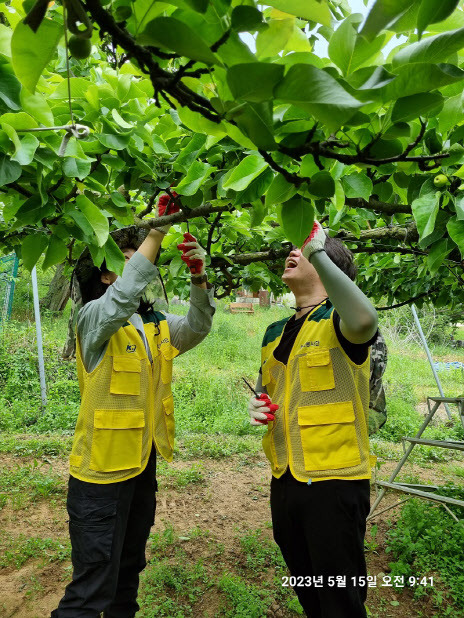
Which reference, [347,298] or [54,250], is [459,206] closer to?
[347,298]

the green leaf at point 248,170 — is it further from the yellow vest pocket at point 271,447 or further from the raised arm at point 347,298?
the yellow vest pocket at point 271,447

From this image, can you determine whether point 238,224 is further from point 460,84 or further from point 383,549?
point 383,549

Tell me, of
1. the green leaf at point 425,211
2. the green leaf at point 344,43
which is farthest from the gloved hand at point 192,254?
Answer: the green leaf at point 344,43

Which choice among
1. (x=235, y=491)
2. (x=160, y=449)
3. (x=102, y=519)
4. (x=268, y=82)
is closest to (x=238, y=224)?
(x=160, y=449)

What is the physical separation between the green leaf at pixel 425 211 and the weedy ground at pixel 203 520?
2.15 m

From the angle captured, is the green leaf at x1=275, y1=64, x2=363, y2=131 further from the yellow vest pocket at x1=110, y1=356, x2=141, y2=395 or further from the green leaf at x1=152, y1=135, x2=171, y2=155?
the yellow vest pocket at x1=110, y1=356, x2=141, y2=395

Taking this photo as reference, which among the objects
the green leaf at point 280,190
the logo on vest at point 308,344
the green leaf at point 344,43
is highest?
the green leaf at point 344,43

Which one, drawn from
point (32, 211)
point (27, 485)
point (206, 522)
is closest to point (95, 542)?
point (32, 211)

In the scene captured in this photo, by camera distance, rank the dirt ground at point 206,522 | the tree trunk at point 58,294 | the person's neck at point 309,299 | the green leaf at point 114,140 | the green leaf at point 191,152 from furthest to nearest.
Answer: the tree trunk at point 58,294, the dirt ground at point 206,522, the person's neck at point 309,299, the green leaf at point 191,152, the green leaf at point 114,140

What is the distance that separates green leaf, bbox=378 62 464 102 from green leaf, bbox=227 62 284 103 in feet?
0.58

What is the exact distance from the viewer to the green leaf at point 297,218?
79 cm

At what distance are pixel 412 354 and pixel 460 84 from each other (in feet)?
38.2

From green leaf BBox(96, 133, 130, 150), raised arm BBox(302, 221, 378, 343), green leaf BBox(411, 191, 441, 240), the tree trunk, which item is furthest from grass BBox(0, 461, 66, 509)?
the tree trunk

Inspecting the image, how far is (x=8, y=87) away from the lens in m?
0.80
